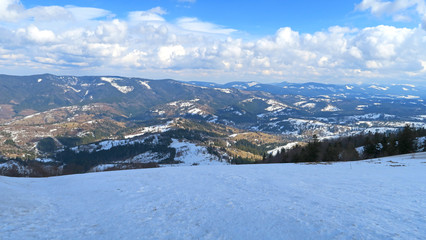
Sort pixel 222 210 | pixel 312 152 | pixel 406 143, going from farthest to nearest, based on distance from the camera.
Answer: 1. pixel 312 152
2. pixel 406 143
3. pixel 222 210

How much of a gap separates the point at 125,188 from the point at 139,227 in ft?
27.8

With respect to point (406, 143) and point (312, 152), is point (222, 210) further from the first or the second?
point (406, 143)

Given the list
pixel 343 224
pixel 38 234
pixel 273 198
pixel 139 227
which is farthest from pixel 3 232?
pixel 343 224

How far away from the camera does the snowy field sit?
9.55 meters

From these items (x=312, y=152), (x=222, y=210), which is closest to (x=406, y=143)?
(x=312, y=152)

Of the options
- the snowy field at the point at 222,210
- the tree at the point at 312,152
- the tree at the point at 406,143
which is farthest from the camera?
the tree at the point at 312,152

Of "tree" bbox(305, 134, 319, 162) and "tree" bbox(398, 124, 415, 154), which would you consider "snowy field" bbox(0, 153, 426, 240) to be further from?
"tree" bbox(398, 124, 415, 154)

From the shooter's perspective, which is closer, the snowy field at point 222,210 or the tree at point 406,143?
the snowy field at point 222,210

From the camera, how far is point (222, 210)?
12289mm

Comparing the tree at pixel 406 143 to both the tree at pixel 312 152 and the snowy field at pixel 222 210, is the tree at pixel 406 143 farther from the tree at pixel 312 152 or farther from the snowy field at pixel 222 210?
the snowy field at pixel 222 210

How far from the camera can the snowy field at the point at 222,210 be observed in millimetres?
9555

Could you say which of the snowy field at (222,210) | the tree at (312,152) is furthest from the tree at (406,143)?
the snowy field at (222,210)

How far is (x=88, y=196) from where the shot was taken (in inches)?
637

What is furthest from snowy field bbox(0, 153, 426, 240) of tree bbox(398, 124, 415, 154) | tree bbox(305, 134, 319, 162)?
tree bbox(398, 124, 415, 154)
